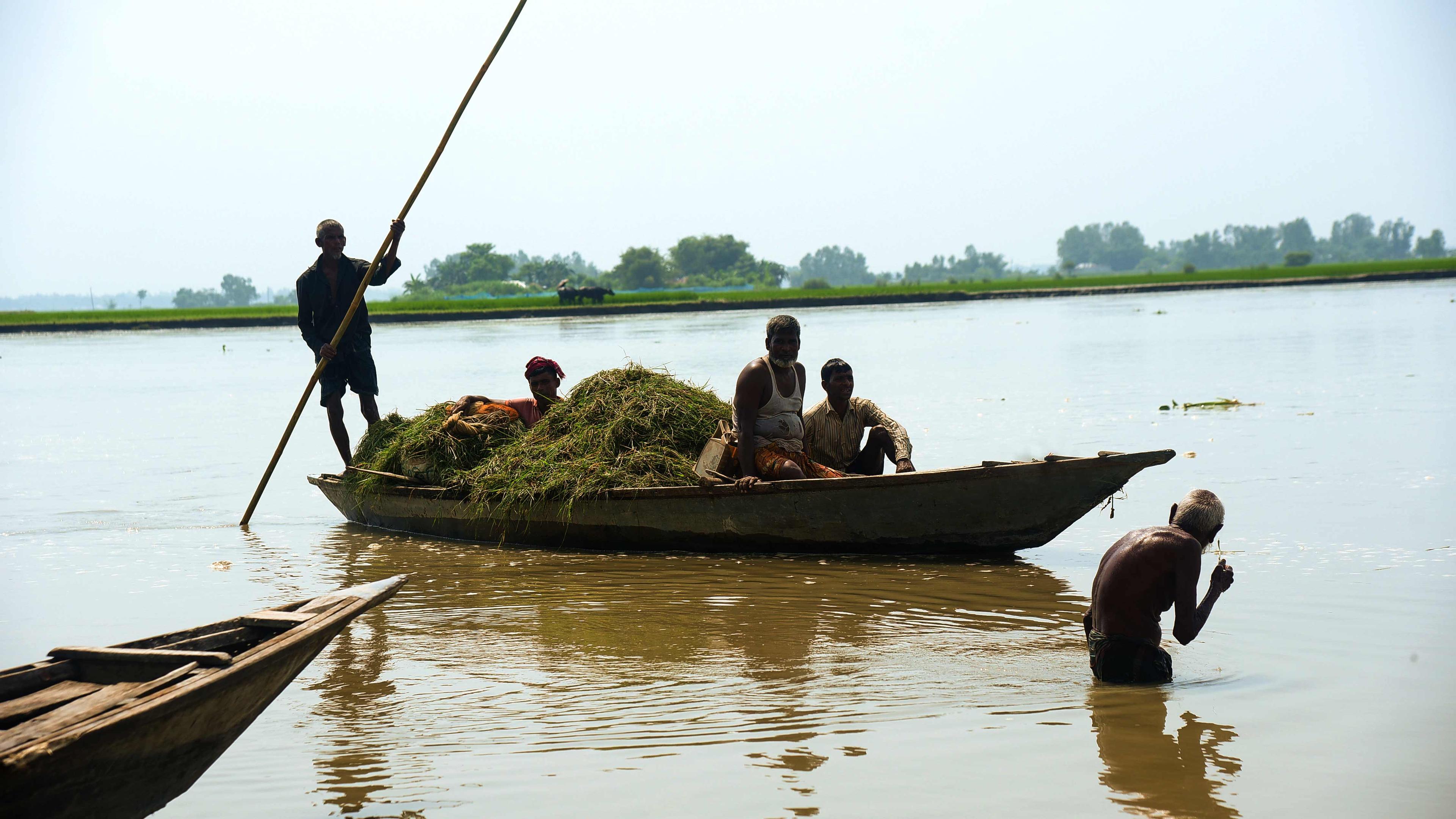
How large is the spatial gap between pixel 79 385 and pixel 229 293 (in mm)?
145719

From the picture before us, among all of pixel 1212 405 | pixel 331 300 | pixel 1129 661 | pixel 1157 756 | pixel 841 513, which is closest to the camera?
pixel 1157 756

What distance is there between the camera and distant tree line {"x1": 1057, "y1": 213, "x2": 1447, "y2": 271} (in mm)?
168625

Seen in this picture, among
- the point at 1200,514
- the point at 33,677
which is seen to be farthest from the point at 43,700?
the point at 1200,514

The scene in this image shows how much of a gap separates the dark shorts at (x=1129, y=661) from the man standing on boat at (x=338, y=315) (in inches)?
209

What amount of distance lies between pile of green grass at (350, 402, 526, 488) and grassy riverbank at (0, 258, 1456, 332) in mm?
44969

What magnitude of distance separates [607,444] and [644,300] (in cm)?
5203

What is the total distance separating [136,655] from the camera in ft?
10.6

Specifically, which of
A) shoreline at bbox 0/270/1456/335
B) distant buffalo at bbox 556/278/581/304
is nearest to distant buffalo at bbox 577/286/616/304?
distant buffalo at bbox 556/278/581/304

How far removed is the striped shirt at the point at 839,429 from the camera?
676cm

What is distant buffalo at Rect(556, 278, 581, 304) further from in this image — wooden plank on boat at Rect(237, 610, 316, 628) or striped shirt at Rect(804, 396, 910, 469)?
wooden plank on boat at Rect(237, 610, 316, 628)

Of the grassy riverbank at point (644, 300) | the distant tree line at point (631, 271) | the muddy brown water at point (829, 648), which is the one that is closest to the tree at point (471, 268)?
the distant tree line at point (631, 271)

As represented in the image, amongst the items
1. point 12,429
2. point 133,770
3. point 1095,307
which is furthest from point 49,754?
point 1095,307

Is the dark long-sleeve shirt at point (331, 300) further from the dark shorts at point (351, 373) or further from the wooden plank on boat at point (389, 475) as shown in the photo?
the wooden plank on boat at point (389, 475)

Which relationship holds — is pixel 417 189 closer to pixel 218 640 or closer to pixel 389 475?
pixel 389 475
